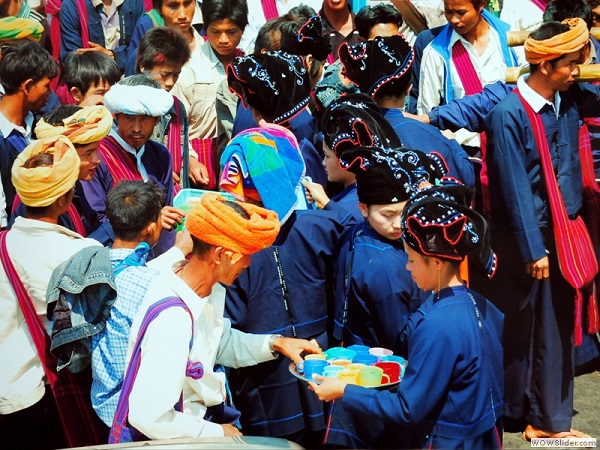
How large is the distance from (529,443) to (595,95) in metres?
2.18

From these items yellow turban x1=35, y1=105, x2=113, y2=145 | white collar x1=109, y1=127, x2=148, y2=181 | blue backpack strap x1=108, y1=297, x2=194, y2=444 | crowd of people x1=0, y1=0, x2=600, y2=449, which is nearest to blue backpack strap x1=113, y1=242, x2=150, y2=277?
crowd of people x1=0, y1=0, x2=600, y2=449

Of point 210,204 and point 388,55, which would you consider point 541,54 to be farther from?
point 210,204

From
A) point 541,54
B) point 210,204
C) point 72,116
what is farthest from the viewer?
point 541,54

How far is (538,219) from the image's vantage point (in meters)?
5.55

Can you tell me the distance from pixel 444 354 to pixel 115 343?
1324 mm

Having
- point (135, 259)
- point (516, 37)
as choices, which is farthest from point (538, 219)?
point (135, 259)

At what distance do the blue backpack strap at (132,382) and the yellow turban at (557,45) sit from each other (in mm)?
3012

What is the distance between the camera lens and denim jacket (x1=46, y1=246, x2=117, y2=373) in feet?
12.4

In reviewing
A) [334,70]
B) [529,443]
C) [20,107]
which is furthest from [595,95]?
[20,107]

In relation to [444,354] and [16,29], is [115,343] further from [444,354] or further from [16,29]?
[16,29]

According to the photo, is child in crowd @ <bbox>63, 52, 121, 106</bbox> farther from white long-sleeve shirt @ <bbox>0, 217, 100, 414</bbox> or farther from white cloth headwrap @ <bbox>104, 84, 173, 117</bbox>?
white long-sleeve shirt @ <bbox>0, 217, 100, 414</bbox>

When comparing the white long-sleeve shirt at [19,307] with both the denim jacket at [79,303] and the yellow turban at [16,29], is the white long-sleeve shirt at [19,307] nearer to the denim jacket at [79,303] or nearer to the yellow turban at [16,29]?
the denim jacket at [79,303]

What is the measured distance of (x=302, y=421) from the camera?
14.8ft

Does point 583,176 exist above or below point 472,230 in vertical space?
below
